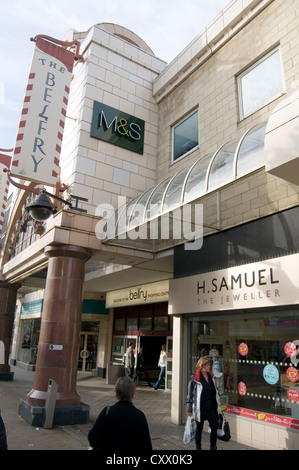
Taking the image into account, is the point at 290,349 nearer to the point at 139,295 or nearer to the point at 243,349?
the point at 243,349

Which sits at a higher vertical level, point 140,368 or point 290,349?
point 290,349

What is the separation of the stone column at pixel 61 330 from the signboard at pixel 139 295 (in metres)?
4.38

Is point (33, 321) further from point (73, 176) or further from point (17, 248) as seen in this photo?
point (73, 176)

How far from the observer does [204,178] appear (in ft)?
23.3

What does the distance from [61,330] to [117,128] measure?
6.37m

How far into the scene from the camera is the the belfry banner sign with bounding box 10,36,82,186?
9133 mm

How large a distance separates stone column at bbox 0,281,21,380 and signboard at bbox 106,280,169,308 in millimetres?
4399

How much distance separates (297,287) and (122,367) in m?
10.4

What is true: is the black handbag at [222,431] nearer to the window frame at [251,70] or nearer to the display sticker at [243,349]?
the display sticker at [243,349]

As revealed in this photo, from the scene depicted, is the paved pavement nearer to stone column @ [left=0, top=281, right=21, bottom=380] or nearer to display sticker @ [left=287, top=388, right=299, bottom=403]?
display sticker @ [left=287, top=388, right=299, bottom=403]

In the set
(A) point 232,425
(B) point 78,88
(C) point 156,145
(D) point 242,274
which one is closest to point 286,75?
(D) point 242,274

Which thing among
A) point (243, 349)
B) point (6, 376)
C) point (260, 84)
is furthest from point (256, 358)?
point (6, 376)

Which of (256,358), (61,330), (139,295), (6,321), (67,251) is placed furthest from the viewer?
(6,321)

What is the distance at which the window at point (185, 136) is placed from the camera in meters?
10.4
